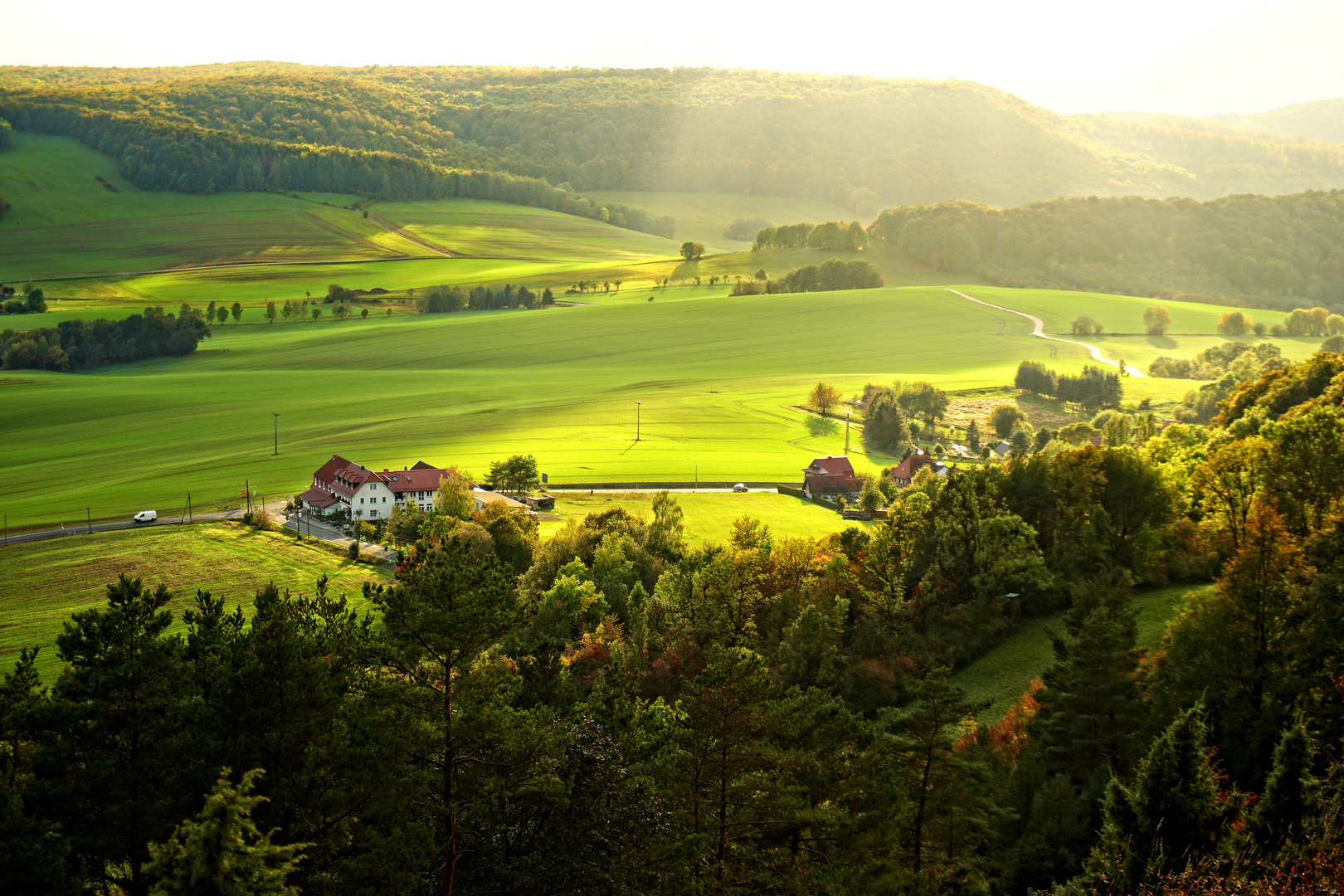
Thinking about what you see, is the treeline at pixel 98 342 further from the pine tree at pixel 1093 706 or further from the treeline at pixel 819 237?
the pine tree at pixel 1093 706

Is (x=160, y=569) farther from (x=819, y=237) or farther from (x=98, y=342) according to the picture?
(x=819, y=237)

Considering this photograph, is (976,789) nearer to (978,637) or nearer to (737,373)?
(978,637)

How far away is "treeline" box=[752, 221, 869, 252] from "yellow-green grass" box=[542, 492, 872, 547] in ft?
357

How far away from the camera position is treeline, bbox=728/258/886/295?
142500 mm

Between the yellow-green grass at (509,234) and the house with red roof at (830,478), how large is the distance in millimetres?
107417

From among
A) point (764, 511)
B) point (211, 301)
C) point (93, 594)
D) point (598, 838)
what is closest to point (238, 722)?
point (598, 838)

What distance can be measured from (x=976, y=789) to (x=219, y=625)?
1551 cm

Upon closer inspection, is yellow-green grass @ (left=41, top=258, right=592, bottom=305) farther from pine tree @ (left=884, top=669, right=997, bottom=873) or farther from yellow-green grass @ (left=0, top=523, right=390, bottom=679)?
pine tree @ (left=884, top=669, right=997, bottom=873)

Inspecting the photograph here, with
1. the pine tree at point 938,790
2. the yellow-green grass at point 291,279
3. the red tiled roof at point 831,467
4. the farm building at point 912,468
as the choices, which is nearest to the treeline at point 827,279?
the yellow-green grass at point 291,279

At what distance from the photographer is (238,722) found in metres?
16.1

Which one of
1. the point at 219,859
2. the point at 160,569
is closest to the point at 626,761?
the point at 219,859

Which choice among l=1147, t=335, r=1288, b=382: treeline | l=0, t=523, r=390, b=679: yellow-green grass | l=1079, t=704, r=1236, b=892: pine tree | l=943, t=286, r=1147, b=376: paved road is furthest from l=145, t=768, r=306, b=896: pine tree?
l=943, t=286, r=1147, b=376: paved road

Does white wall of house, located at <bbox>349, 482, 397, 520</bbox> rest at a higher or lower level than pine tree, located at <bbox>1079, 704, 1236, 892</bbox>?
lower

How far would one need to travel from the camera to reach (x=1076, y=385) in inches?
3752
